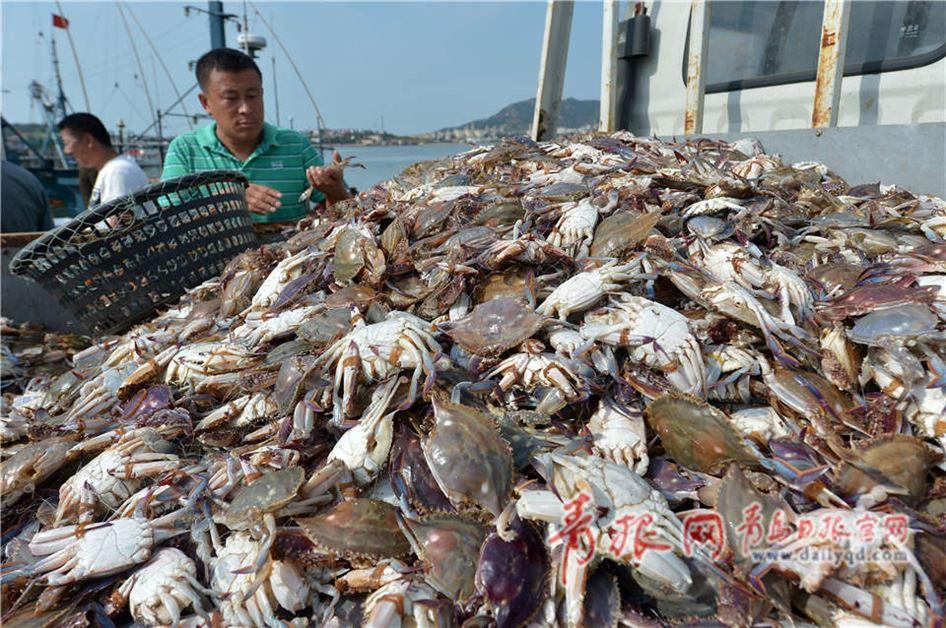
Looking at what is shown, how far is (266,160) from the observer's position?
485 centimetres

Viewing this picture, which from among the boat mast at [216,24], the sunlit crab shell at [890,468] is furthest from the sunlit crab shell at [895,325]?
the boat mast at [216,24]

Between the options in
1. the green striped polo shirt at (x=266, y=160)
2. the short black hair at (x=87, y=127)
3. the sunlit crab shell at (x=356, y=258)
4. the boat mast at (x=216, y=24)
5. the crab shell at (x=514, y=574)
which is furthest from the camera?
the boat mast at (x=216, y=24)

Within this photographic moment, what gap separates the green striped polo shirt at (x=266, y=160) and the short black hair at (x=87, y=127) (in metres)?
1.85

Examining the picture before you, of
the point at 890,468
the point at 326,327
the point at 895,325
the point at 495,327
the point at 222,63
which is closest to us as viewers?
the point at 890,468

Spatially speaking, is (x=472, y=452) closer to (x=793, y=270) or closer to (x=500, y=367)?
(x=500, y=367)

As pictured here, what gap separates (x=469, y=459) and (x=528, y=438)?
0.81 ft

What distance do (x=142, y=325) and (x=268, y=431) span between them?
1934 mm

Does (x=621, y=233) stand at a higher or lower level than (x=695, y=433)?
higher

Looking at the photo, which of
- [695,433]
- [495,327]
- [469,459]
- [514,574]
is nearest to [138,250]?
[495,327]

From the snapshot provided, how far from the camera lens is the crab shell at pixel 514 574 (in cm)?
148

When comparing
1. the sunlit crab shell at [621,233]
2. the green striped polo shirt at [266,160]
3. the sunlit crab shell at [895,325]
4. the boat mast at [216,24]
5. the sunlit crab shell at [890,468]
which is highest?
the boat mast at [216,24]

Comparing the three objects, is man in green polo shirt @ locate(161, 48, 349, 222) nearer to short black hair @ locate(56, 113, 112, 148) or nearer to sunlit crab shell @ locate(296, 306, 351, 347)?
short black hair @ locate(56, 113, 112, 148)

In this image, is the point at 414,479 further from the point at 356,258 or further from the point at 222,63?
the point at 222,63

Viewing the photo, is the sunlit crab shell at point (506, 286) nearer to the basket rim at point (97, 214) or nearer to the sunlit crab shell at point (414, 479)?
the sunlit crab shell at point (414, 479)
